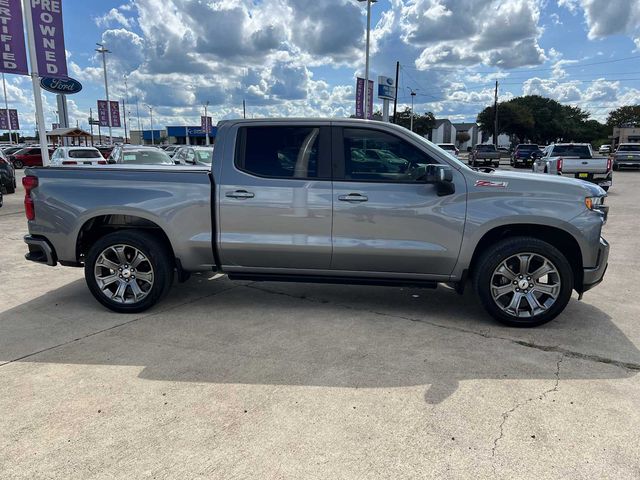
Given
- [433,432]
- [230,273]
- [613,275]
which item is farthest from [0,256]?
[613,275]

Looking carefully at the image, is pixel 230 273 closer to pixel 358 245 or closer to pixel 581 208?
pixel 358 245

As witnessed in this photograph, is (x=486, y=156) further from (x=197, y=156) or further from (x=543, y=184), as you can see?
(x=543, y=184)

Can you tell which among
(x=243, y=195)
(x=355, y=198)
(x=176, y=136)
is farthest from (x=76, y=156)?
(x=176, y=136)

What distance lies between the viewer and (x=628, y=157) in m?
28.5

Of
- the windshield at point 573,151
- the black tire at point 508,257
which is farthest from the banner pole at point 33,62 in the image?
the windshield at point 573,151

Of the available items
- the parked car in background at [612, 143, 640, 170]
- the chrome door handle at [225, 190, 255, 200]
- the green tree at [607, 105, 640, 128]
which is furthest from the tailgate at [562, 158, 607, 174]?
the green tree at [607, 105, 640, 128]

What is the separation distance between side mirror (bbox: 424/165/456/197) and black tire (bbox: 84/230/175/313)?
2.68 metres

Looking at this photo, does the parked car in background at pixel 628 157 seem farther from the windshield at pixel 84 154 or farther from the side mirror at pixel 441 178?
the side mirror at pixel 441 178

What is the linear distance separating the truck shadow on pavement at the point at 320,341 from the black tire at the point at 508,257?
0.14 m

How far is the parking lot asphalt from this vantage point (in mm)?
2629

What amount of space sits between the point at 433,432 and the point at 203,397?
1.53 metres

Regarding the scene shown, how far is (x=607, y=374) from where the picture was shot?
3.63m

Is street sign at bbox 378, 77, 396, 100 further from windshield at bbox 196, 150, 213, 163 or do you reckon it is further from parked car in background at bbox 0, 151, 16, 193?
parked car in background at bbox 0, 151, 16, 193

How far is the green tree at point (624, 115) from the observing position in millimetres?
93494
